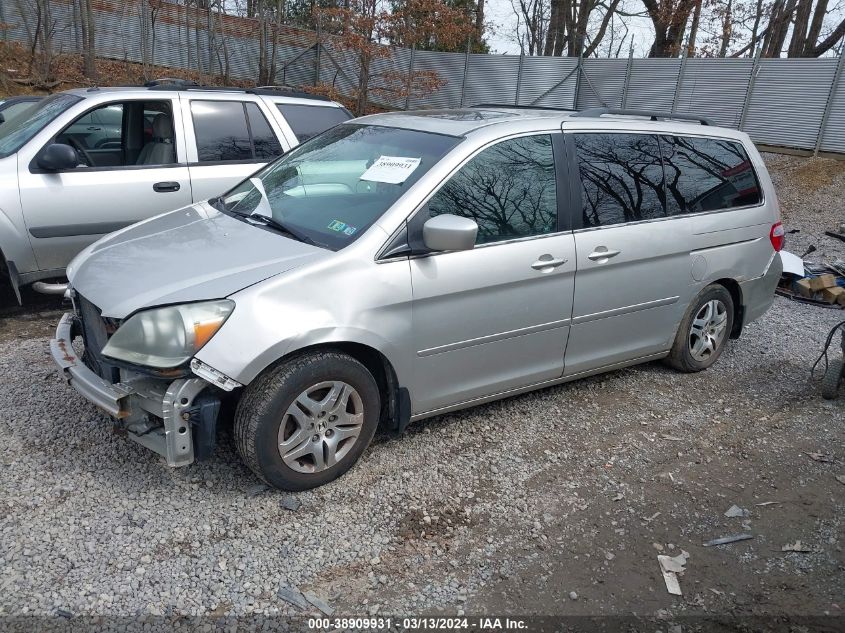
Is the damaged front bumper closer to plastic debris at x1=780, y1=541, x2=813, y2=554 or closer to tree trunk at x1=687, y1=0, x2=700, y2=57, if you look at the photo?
plastic debris at x1=780, y1=541, x2=813, y2=554

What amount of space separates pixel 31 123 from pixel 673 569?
5759 mm

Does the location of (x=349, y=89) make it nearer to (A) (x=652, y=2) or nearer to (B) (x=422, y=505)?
(A) (x=652, y=2)

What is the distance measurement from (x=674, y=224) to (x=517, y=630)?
292 centimetres

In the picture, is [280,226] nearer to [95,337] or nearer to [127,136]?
[95,337]

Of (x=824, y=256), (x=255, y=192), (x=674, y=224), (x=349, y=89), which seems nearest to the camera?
(x=255, y=192)

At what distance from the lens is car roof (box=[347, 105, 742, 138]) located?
3.99 meters

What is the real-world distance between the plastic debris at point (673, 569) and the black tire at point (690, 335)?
207 centimetres

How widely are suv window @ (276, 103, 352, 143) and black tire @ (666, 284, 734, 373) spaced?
3618 mm

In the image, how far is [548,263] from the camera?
388 cm

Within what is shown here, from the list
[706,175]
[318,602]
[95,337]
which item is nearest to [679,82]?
[706,175]

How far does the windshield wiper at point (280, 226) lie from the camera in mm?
3490

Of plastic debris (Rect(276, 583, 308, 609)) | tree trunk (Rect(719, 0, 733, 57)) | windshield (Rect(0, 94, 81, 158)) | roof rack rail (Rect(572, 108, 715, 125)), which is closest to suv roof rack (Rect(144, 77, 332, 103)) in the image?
windshield (Rect(0, 94, 81, 158))

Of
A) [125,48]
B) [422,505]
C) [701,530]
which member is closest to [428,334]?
[422,505]

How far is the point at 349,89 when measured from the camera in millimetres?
22281
